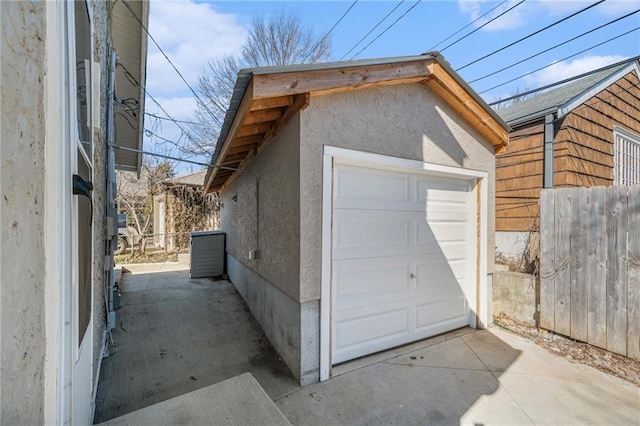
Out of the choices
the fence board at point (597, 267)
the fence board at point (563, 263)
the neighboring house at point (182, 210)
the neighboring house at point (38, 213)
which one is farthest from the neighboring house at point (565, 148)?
the neighboring house at point (182, 210)

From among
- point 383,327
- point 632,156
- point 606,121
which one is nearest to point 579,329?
point 383,327

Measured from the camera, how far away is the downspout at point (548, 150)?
6176mm

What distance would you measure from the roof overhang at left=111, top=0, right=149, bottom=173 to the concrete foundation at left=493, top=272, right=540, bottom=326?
6.33 metres

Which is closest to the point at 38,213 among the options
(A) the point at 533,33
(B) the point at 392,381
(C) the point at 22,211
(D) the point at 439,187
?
(C) the point at 22,211

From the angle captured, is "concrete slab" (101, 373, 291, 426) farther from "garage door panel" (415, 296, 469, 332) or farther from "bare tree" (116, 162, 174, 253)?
"bare tree" (116, 162, 174, 253)

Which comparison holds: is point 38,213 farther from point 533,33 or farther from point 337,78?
point 533,33

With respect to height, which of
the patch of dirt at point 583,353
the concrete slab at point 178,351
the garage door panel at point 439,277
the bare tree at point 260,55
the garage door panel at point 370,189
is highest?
the bare tree at point 260,55

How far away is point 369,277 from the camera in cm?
377

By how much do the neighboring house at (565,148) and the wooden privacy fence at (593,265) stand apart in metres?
2.04

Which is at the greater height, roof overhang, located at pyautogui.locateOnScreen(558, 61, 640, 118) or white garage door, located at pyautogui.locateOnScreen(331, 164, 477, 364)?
roof overhang, located at pyautogui.locateOnScreen(558, 61, 640, 118)

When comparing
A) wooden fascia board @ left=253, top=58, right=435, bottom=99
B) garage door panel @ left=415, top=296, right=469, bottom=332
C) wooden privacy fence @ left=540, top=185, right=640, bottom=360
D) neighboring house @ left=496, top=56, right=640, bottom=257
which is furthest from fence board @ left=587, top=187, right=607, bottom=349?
wooden fascia board @ left=253, top=58, right=435, bottom=99

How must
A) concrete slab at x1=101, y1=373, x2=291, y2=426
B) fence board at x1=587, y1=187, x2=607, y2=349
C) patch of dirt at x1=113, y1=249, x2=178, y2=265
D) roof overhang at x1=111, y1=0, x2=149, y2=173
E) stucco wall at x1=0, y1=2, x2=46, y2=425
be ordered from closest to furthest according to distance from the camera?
stucco wall at x1=0, y1=2, x2=46, y2=425
concrete slab at x1=101, y1=373, x2=291, y2=426
fence board at x1=587, y1=187, x2=607, y2=349
roof overhang at x1=111, y1=0, x2=149, y2=173
patch of dirt at x1=113, y1=249, x2=178, y2=265

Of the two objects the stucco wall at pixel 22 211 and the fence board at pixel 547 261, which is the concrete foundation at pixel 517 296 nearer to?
the fence board at pixel 547 261

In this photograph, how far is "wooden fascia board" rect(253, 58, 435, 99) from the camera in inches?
109
